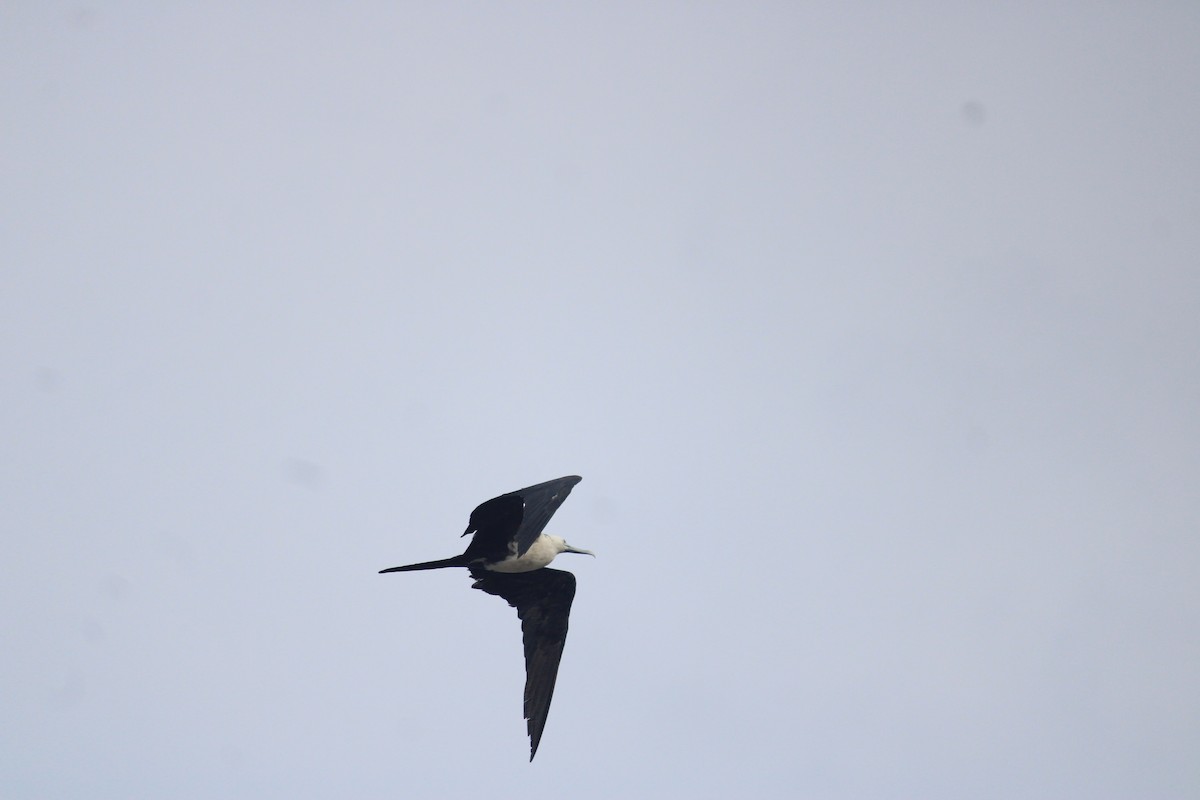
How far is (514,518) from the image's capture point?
950 inches

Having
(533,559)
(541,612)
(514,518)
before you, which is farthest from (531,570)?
(514,518)

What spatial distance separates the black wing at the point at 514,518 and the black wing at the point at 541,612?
1350mm

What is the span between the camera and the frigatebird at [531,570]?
24.0 meters

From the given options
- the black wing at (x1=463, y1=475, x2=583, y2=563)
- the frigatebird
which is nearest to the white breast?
the frigatebird

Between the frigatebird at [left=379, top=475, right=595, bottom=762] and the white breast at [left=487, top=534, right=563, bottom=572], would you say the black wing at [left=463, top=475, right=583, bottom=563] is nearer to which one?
the frigatebird at [left=379, top=475, right=595, bottom=762]

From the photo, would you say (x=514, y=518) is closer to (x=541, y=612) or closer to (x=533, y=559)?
(x=533, y=559)

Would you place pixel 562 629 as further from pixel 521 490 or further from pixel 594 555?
pixel 521 490

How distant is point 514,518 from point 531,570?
228 cm

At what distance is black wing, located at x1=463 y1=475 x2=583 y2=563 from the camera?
23688 millimetres

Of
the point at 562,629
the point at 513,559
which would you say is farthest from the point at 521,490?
the point at 562,629

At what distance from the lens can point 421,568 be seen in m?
24.2

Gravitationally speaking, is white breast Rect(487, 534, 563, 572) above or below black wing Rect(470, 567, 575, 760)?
above

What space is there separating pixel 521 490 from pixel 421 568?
2105mm

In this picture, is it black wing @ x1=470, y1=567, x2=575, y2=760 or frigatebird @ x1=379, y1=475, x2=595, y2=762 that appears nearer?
frigatebird @ x1=379, y1=475, x2=595, y2=762
